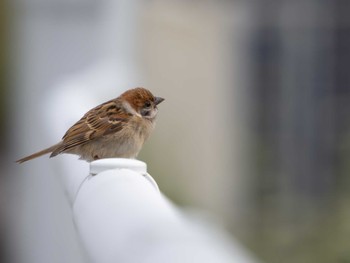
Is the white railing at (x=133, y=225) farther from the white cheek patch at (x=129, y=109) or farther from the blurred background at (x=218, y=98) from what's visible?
the blurred background at (x=218, y=98)

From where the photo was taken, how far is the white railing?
1.34 metres

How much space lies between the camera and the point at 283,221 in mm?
6809

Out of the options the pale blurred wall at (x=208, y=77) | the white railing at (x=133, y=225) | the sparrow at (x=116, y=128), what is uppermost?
the white railing at (x=133, y=225)

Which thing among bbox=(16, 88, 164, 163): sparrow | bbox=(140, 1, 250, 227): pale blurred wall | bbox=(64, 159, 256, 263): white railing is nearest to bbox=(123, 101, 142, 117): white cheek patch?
bbox=(16, 88, 164, 163): sparrow

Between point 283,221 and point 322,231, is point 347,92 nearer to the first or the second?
point 283,221

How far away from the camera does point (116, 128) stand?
3.87 meters

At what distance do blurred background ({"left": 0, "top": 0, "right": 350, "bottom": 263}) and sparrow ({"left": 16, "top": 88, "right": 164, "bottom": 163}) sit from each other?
1.91ft

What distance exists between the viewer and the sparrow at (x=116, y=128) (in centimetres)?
371

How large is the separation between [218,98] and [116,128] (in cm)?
652

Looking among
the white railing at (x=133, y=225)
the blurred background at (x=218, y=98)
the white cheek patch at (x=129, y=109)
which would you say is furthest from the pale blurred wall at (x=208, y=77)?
the white railing at (x=133, y=225)

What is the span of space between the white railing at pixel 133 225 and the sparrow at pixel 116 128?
1398 mm

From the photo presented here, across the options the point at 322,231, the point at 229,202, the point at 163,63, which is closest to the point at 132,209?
the point at 322,231

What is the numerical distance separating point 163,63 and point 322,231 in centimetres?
482

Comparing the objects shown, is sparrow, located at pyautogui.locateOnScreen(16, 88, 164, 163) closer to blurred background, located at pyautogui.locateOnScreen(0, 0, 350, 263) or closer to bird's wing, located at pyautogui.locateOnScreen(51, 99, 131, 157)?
bird's wing, located at pyautogui.locateOnScreen(51, 99, 131, 157)
